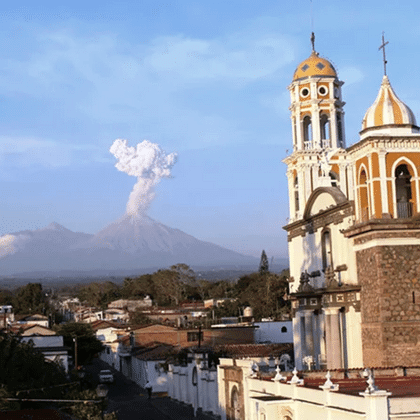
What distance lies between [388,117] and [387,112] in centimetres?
22

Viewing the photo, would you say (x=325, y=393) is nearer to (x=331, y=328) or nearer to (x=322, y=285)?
(x=331, y=328)

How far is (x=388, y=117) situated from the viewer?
31.8 m

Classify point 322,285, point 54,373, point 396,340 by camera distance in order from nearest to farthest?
point 396,340
point 54,373
point 322,285

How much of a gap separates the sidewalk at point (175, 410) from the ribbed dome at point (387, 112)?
1500 cm

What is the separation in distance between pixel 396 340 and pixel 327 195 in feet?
28.3

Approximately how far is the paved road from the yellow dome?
1866cm

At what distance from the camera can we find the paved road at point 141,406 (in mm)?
39688

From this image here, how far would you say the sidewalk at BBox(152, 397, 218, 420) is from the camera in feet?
128

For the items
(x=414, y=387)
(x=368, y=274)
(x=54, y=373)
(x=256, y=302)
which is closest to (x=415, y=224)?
(x=368, y=274)

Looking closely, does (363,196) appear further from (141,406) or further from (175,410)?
(141,406)

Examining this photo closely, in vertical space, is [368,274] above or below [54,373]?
above

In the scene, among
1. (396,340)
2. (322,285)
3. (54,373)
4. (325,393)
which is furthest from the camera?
(322,285)

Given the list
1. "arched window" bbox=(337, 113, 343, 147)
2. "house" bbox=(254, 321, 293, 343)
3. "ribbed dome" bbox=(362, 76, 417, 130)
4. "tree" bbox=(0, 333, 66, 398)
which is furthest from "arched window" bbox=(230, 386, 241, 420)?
"house" bbox=(254, 321, 293, 343)

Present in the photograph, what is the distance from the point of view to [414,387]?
74.2ft
